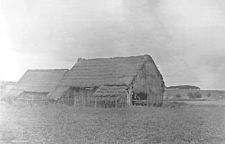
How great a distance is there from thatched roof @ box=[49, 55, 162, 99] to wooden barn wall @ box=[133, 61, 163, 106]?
1.57ft

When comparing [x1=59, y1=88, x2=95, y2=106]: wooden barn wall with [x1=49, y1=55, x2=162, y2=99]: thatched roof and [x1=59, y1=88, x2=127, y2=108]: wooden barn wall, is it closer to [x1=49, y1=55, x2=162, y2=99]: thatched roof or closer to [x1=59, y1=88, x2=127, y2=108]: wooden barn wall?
[x1=59, y1=88, x2=127, y2=108]: wooden barn wall

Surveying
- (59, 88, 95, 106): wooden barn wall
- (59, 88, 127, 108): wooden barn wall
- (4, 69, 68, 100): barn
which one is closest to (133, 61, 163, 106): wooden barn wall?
(59, 88, 127, 108): wooden barn wall

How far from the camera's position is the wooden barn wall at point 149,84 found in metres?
20.9

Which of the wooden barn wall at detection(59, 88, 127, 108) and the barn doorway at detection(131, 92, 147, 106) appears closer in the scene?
the barn doorway at detection(131, 92, 147, 106)

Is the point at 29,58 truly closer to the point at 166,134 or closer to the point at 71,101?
the point at 166,134

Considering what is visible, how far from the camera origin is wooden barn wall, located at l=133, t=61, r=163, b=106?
2089 centimetres

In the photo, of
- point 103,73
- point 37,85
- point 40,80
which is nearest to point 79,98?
point 103,73

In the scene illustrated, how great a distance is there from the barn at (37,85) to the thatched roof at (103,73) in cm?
252

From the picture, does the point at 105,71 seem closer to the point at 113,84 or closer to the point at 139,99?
the point at 113,84

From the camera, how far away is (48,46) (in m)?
11.7

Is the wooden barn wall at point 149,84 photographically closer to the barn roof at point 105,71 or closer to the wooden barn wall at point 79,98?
the barn roof at point 105,71

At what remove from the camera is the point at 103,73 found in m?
22.4

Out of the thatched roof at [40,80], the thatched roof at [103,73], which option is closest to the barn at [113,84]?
the thatched roof at [103,73]

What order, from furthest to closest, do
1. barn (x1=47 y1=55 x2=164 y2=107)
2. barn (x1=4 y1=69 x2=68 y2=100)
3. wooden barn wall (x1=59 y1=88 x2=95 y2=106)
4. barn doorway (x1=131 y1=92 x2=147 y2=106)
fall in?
1. barn (x1=4 y1=69 x2=68 y2=100)
2. wooden barn wall (x1=59 y1=88 x2=95 y2=106)
3. barn doorway (x1=131 y1=92 x2=147 y2=106)
4. barn (x1=47 y1=55 x2=164 y2=107)
